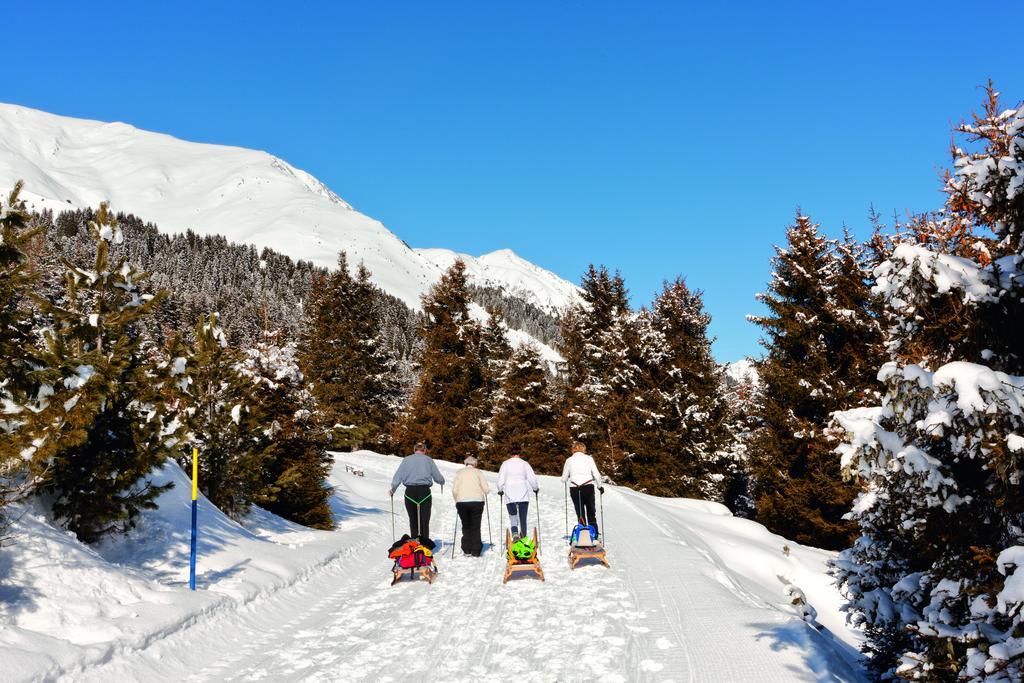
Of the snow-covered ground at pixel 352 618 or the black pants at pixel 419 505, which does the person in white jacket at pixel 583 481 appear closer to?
the snow-covered ground at pixel 352 618

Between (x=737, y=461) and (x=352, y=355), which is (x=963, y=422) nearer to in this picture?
(x=737, y=461)

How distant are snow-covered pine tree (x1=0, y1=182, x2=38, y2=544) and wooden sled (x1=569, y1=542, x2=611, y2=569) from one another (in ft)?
27.3

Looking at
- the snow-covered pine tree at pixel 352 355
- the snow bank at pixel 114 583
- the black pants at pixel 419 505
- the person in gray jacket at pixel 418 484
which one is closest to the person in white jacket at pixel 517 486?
the person in gray jacket at pixel 418 484

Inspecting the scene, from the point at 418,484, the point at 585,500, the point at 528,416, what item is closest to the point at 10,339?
the point at 418,484

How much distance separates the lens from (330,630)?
28.6 feet

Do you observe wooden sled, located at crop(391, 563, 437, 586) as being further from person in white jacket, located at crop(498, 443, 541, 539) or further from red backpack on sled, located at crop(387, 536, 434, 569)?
person in white jacket, located at crop(498, 443, 541, 539)

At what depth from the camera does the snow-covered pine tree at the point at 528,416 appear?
3722 centimetres

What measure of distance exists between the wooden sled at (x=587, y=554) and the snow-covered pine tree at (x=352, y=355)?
33199 millimetres

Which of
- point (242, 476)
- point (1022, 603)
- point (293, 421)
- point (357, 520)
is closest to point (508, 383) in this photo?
point (357, 520)

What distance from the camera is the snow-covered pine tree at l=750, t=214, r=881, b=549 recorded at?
2398cm

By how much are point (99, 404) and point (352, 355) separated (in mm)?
39699

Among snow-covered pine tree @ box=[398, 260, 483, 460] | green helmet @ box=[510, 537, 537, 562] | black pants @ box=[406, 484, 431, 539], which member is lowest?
green helmet @ box=[510, 537, 537, 562]

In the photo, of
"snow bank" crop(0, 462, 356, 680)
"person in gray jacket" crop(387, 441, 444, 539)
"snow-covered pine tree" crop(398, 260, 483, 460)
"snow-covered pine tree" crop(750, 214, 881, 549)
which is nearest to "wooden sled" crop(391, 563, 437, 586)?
"person in gray jacket" crop(387, 441, 444, 539)

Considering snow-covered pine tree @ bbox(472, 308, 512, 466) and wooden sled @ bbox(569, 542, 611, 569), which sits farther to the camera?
snow-covered pine tree @ bbox(472, 308, 512, 466)
